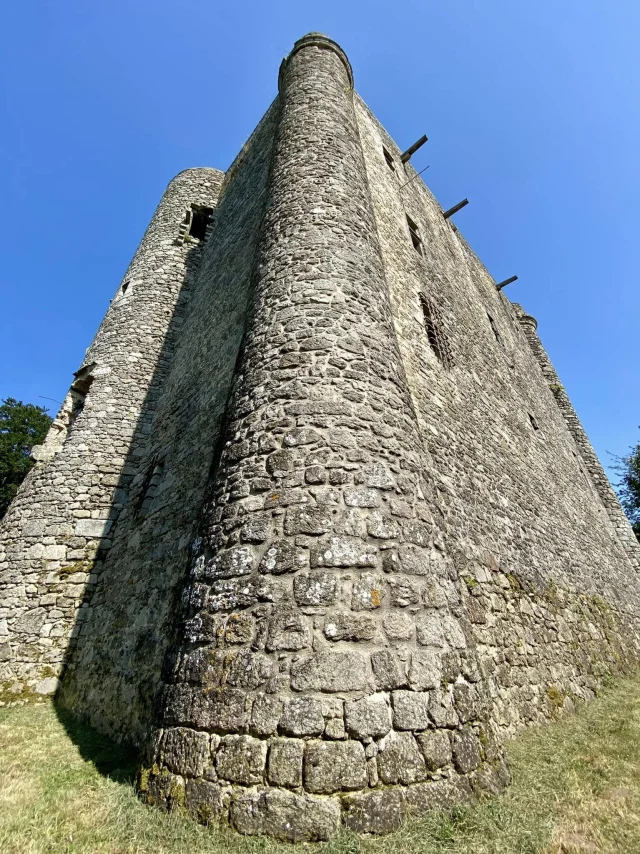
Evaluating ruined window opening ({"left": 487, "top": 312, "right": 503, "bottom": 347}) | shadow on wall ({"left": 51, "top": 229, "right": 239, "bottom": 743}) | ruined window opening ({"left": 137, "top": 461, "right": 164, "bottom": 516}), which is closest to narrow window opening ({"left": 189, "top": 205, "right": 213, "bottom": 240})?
shadow on wall ({"left": 51, "top": 229, "right": 239, "bottom": 743})

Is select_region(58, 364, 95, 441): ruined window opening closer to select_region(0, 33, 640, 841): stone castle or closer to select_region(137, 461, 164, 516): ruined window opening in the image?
select_region(0, 33, 640, 841): stone castle

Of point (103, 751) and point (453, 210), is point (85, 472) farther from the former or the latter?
point (453, 210)

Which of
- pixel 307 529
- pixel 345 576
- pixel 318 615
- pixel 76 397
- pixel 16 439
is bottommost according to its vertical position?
pixel 318 615

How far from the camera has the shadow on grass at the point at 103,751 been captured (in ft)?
10.2

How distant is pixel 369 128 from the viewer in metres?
11.3

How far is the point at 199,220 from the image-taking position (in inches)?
491

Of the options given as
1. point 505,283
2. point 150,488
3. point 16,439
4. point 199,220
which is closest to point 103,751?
point 150,488

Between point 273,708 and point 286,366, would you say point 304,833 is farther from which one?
point 286,366

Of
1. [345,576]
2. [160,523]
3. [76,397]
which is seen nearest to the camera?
[345,576]

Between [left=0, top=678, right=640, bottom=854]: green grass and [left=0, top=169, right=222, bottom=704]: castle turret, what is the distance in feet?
A: 8.25

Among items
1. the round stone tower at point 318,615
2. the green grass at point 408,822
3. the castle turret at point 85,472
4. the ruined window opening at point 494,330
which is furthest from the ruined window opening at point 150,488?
the ruined window opening at point 494,330

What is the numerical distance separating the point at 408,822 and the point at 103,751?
301 cm

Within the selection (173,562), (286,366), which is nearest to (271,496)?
(286,366)

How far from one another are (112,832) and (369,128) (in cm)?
1344
